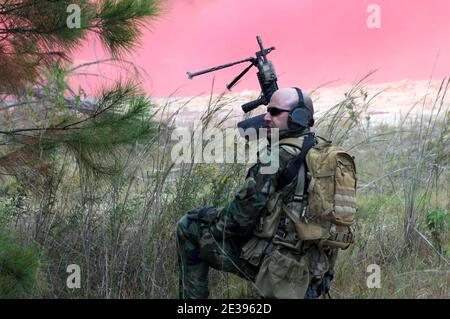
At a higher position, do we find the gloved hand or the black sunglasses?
the black sunglasses

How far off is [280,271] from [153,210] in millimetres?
1286

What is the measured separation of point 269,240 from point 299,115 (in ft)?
1.99

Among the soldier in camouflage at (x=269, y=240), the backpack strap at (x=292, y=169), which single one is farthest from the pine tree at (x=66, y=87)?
the backpack strap at (x=292, y=169)

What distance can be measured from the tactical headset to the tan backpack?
0.45 ft

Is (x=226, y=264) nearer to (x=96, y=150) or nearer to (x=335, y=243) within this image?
(x=335, y=243)

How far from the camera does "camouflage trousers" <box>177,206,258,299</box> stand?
3287 mm

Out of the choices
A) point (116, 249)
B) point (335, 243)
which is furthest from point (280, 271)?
point (116, 249)

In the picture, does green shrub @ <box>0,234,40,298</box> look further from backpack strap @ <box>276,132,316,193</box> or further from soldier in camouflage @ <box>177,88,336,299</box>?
backpack strap @ <box>276,132,316,193</box>

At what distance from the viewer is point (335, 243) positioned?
3049 millimetres

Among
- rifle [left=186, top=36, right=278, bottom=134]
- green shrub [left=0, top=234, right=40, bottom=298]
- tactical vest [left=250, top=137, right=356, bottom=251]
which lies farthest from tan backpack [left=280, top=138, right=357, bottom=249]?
green shrub [left=0, top=234, right=40, bottom=298]

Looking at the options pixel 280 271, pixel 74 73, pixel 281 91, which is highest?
pixel 74 73

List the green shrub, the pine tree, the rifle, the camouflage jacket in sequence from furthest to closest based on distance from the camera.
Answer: the pine tree < the rifle < the camouflage jacket < the green shrub

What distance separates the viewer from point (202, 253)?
10.9 ft

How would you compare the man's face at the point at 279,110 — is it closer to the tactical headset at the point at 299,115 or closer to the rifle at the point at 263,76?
the tactical headset at the point at 299,115
